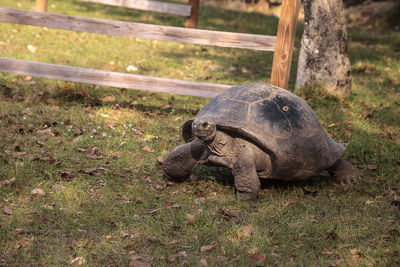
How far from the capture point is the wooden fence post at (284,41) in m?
6.20

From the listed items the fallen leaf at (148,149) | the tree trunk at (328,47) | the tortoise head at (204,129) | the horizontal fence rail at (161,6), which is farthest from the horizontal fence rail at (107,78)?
the horizontal fence rail at (161,6)

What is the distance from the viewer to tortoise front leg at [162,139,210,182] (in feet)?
15.5

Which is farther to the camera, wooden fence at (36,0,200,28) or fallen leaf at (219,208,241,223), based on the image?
wooden fence at (36,0,200,28)

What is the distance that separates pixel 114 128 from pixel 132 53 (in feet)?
13.8

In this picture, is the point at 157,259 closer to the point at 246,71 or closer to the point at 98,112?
the point at 98,112

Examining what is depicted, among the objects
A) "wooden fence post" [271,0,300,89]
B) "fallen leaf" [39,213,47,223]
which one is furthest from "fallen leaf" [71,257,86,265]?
"wooden fence post" [271,0,300,89]

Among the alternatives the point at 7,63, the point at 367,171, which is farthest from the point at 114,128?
the point at 367,171

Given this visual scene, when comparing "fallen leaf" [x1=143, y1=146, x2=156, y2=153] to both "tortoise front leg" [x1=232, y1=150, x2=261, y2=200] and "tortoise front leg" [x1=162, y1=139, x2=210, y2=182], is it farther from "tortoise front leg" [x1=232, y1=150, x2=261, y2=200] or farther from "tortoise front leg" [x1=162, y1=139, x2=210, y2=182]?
"tortoise front leg" [x1=232, y1=150, x2=261, y2=200]

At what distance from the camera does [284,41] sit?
632 cm

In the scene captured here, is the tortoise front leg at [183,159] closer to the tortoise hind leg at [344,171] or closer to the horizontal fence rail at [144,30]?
the tortoise hind leg at [344,171]

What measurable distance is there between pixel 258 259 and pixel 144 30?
14.0 feet

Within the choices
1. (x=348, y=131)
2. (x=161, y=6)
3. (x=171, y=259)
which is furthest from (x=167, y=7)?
(x=171, y=259)

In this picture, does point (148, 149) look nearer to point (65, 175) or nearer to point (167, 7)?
point (65, 175)

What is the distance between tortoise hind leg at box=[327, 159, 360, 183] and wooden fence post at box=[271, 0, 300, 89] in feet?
5.55
